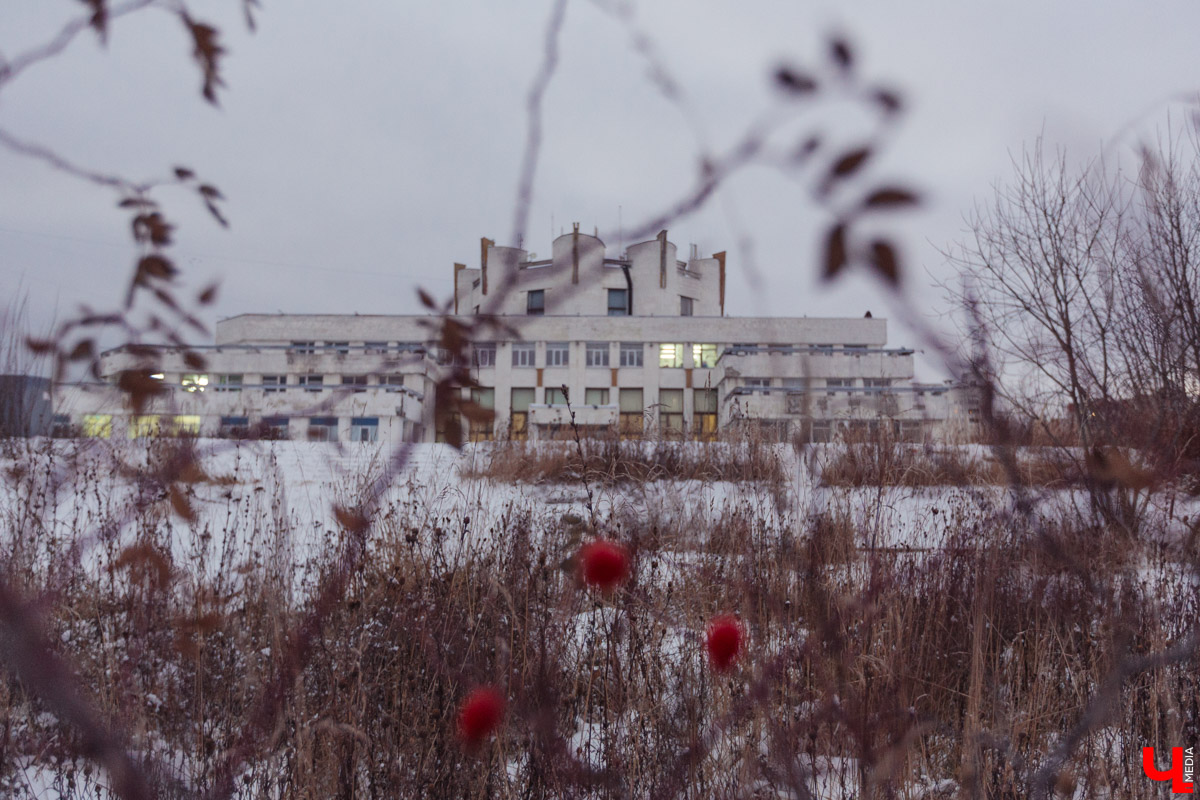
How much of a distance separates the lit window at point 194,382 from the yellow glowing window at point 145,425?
63 mm

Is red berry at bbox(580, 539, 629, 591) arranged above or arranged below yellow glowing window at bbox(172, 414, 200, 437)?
below

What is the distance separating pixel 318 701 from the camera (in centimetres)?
287

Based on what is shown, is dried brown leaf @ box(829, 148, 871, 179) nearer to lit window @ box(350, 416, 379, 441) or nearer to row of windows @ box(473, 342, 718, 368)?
lit window @ box(350, 416, 379, 441)

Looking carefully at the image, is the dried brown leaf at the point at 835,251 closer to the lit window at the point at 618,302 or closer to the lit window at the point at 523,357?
the lit window at the point at 523,357

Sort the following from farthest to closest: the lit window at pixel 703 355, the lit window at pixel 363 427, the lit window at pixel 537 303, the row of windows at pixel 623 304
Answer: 1. the row of windows at pixel 623 304
2. the lit window at pixel 703 355
3. the lit window at pixel 363 427
4. the lit window at pixel 537 303

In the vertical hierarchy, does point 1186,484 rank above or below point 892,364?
below

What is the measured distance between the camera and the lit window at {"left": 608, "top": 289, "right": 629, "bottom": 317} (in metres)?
35.7

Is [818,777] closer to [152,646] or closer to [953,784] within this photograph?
[953,784]

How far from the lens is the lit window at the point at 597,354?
33.0 metres

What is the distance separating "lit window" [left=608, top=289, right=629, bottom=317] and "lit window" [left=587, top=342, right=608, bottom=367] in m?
3.09

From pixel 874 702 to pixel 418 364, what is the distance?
2288 mm

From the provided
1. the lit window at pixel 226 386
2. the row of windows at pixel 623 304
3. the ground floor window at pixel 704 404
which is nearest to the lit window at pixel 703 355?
the ground floor window at pixel 704 404

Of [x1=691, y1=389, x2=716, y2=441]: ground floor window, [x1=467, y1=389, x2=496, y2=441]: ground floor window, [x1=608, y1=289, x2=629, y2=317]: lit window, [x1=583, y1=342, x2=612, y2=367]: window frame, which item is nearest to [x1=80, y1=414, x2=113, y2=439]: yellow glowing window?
[x1=467, y1=389, x2=496, y2=441]: ground floor window

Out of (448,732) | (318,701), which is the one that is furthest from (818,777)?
(318,701)
